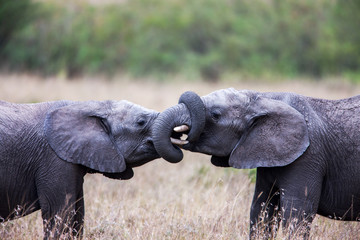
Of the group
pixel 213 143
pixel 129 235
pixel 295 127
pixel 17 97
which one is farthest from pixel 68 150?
pixel 17 97

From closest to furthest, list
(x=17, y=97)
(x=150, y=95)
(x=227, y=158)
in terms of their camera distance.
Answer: (x=227, y=158) < (x=17, y=97) < (x=150, y=95)

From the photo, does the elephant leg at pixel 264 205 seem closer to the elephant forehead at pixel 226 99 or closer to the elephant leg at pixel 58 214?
the elephant forehead at pixel 226 99

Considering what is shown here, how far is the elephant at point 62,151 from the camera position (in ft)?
18.2

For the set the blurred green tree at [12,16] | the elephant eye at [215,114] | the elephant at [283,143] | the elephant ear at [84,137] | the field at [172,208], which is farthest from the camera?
the blurred green tree at [12,16]

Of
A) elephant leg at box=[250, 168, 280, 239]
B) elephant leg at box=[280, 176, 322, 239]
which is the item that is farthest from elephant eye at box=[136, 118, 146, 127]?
elephant leg at box=[280, 176, 322, 239]

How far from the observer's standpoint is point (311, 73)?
3044 cm

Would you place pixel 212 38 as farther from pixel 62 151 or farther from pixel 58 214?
pixel 58 214

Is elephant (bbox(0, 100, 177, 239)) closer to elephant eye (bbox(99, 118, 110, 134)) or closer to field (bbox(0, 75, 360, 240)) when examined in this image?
elephant eye (bbox(99, 118, 110, 134))

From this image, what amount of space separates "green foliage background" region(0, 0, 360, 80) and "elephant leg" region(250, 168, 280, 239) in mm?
19306

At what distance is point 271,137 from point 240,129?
0.34m

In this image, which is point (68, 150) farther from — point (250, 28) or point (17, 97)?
point (250, 28)

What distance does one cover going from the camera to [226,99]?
589 cm

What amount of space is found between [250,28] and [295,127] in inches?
1051

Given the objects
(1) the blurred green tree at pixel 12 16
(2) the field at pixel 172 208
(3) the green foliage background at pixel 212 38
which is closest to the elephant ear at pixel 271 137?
(2) the field at pixel 172 208
